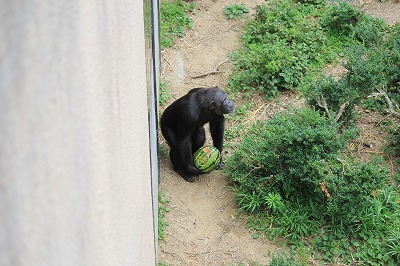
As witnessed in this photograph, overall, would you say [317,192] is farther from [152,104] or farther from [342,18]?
[342,18]

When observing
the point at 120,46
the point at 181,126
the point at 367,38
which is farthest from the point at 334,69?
the point at 120,46

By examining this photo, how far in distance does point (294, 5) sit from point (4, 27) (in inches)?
290

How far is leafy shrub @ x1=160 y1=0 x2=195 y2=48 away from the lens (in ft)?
24.4

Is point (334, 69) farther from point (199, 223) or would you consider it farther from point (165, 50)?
point (199, 223)

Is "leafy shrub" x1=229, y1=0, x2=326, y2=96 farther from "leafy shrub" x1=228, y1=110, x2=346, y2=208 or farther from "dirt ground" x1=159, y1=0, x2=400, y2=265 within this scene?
"leafy shrub" x1=228, y1=110, x2=346, y2=208

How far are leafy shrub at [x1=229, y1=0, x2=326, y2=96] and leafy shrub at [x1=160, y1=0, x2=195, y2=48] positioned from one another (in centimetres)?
77

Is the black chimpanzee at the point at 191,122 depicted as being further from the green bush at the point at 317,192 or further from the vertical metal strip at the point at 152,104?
the vertical metal strip at the point at 152,104

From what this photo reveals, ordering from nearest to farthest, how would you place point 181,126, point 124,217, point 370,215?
point 124,217, point 370,215, point 181,126

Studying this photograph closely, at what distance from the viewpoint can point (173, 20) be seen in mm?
7652

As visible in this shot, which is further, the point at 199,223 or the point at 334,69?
the point at 334,69

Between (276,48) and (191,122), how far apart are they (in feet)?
6.20

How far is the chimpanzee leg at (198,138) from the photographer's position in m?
5.76

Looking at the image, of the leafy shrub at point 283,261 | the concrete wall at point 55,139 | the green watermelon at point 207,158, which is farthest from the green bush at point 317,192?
the concrete wall at point 55,139

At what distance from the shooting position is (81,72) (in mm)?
931
